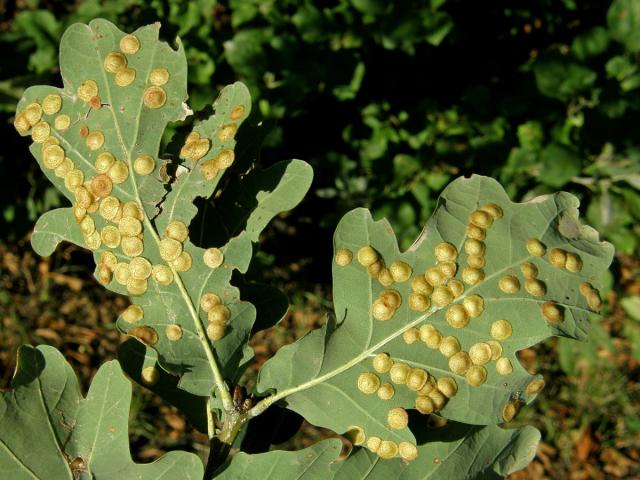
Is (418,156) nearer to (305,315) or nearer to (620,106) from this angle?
(620,106)

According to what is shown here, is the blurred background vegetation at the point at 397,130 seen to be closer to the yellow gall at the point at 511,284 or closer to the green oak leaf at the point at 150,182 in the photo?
the green oak leaf at the point at 150,182

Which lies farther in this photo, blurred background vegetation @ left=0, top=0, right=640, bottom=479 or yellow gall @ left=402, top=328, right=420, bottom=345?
blurred background vegetation @ left=0, top=0, right=640, bottom=479

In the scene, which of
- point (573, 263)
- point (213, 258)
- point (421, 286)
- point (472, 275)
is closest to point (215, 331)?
point (213, 258)

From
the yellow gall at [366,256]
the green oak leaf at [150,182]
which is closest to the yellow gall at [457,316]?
the yellow gall at [366,256]

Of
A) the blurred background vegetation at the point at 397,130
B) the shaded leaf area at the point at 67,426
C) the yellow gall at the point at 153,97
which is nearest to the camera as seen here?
the shaded leaf area at the point at 67,426

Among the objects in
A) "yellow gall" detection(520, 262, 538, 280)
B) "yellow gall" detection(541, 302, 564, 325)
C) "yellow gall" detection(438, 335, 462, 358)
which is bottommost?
"yellow gall" detection(438, 335, 462, 358)

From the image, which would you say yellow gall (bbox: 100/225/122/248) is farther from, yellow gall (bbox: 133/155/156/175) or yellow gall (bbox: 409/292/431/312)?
yellow gall (bbox: 409/292/431/312)

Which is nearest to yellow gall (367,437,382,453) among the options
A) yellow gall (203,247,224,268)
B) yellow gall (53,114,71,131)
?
yellow gall (203,247,224,268)
